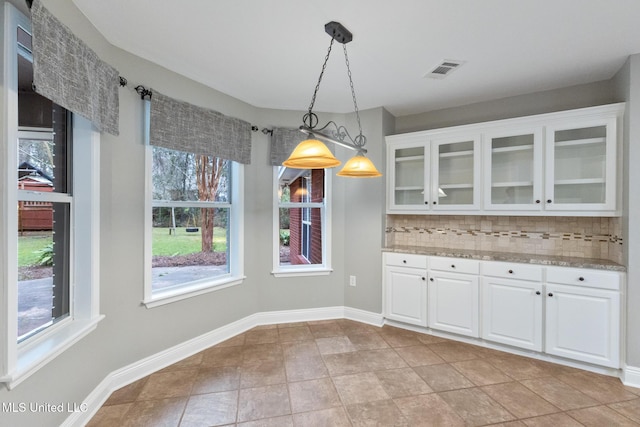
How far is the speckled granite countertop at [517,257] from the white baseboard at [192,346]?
911mm

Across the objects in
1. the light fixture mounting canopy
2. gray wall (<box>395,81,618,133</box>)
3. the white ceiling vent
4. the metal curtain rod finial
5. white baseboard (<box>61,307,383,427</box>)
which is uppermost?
the white ceiling vent

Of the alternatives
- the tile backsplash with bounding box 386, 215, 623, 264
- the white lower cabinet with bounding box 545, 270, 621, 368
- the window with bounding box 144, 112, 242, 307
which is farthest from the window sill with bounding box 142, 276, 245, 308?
the white lower cabinet with bounding box 545, 270, 621, 368

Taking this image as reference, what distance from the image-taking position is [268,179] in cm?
338

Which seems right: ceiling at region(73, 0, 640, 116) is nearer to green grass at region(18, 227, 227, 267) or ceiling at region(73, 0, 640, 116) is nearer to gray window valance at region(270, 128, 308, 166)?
gray window valance at region(270, 128, 308, 166)

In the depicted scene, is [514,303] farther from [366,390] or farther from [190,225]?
[190,225]

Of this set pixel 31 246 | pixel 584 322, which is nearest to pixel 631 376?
pixel 584 322

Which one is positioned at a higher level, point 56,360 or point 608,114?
point 608,114

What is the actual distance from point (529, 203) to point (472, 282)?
928 millimetres

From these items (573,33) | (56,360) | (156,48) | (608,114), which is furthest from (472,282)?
(156,48)

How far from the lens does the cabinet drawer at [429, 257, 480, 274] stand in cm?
288

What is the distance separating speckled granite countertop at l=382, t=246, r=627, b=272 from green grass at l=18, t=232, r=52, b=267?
2922 millimetres

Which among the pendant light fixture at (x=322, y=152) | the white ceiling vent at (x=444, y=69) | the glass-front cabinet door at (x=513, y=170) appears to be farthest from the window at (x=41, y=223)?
the glass-front cabinet door at (x=513, y=170)

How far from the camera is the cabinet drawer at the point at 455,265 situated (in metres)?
2.88

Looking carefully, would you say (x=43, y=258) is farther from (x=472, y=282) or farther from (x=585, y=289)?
(x=585, y=289)
